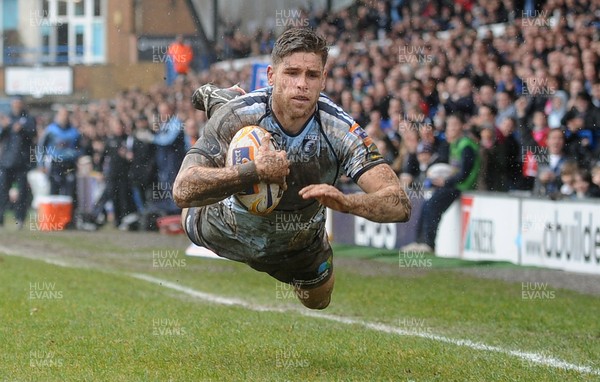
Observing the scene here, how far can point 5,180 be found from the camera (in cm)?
2500

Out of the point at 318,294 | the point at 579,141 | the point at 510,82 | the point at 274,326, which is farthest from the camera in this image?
the point at 510,82

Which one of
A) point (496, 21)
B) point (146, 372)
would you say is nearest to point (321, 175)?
point (146, 372)

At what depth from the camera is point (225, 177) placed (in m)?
6.70

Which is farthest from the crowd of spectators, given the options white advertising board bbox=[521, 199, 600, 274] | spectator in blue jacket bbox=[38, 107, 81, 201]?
white advertising board bbox=[521, 199, 600, 274]

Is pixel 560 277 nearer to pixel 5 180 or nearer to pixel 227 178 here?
pixel 227 178

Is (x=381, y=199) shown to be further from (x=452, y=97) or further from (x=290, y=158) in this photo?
(x=452, y=97)

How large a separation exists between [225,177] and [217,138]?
0.60 meters

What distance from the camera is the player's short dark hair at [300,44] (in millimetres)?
7008

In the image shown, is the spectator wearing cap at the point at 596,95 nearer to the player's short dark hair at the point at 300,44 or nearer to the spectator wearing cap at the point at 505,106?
the spectator wearing cap at the point at 505,106

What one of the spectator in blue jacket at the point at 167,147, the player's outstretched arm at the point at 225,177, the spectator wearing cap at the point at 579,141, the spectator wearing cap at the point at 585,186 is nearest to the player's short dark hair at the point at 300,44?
the player's outstretched arm at the point at 225,177

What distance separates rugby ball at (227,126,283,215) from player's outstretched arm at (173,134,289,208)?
3.2 inches

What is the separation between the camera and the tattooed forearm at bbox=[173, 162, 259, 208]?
667 centimetres

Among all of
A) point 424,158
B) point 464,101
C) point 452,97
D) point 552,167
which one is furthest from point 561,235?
point 452,97

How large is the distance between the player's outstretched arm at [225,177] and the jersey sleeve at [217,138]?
0.44ft
